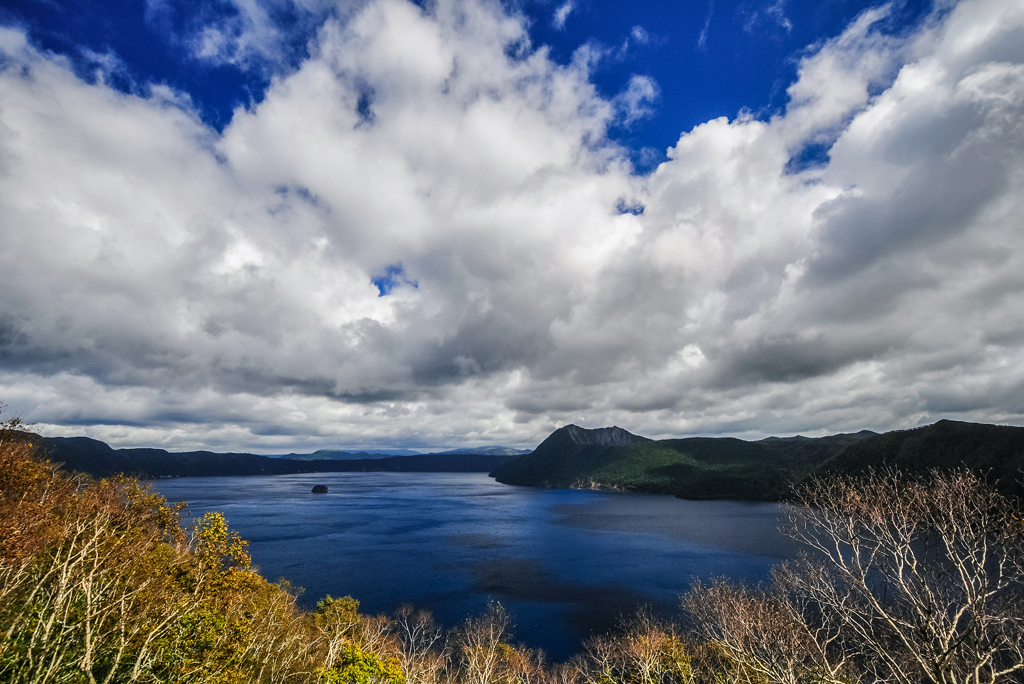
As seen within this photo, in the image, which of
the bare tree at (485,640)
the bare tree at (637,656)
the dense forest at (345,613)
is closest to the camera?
the dense forest at (345,613)

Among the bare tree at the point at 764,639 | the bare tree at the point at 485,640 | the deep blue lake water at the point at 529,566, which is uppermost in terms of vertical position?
the bare tree at the point at 764,639

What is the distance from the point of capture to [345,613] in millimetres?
63281

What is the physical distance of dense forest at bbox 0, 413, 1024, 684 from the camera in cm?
2286

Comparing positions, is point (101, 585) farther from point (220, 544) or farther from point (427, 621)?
point (427, 621)

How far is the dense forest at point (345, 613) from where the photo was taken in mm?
22859

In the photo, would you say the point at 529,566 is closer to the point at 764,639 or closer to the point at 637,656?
the point at 637,656

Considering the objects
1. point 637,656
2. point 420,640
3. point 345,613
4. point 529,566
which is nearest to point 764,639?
point 637,656

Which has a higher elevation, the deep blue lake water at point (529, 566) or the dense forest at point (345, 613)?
the dense forest at point (345, 613)

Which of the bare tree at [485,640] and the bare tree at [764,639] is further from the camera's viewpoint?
the bare tree at [485,640]

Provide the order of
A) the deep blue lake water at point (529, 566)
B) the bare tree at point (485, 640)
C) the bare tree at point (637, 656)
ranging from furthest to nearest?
the deep blue lake water at point (529, 566) → the bare tree at point (485, 640) → the bare tree at point (637, 656)

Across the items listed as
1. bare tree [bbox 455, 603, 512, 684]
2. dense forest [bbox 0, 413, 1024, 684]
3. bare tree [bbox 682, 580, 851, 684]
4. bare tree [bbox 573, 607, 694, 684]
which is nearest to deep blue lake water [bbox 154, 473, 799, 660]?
bare tree [bbox 455, 603, 512, 684]

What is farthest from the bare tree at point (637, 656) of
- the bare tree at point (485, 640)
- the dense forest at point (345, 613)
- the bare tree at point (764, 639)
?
the bare tree at point (485, 640)

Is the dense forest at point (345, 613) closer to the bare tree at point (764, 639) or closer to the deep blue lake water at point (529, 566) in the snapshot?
the bare tree at point (764, 639)

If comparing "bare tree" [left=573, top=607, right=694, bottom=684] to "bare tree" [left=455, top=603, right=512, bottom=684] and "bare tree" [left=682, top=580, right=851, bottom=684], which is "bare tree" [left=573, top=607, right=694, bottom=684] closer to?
"bare tree" [left=682, top=580, right=851, bottom=684]
